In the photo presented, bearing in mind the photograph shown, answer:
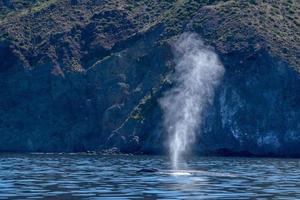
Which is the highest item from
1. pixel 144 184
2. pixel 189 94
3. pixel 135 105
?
pixel 189 94

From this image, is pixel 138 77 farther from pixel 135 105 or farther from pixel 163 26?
pixel 163 26

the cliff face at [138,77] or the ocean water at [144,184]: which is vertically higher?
the cliff face at [138,77]

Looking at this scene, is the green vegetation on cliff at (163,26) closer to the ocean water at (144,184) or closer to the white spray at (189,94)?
the white spray at (189,94)

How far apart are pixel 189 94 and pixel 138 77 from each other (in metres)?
19.6

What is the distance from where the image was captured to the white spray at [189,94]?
496 feet

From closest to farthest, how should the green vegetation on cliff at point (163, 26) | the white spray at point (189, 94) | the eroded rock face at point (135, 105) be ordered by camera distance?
the eroded rock face at point (135, 105), the white spray at point (189, 94), the green vegetation on cliff at point (163, 26)

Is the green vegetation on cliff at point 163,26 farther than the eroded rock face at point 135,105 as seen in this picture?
Yes

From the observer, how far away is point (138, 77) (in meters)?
174

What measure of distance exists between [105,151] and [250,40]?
3064 centimetres

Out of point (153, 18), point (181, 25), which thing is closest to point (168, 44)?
point (181, 25)

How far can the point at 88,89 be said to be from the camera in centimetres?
17588

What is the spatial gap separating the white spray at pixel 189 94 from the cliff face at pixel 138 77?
1462 mm

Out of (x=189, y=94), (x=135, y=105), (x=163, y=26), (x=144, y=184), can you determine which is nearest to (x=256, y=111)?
(x=189, y=94)

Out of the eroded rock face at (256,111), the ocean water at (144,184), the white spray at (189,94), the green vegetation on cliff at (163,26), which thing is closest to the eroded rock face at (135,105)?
the eroded rock face at (256,111)
